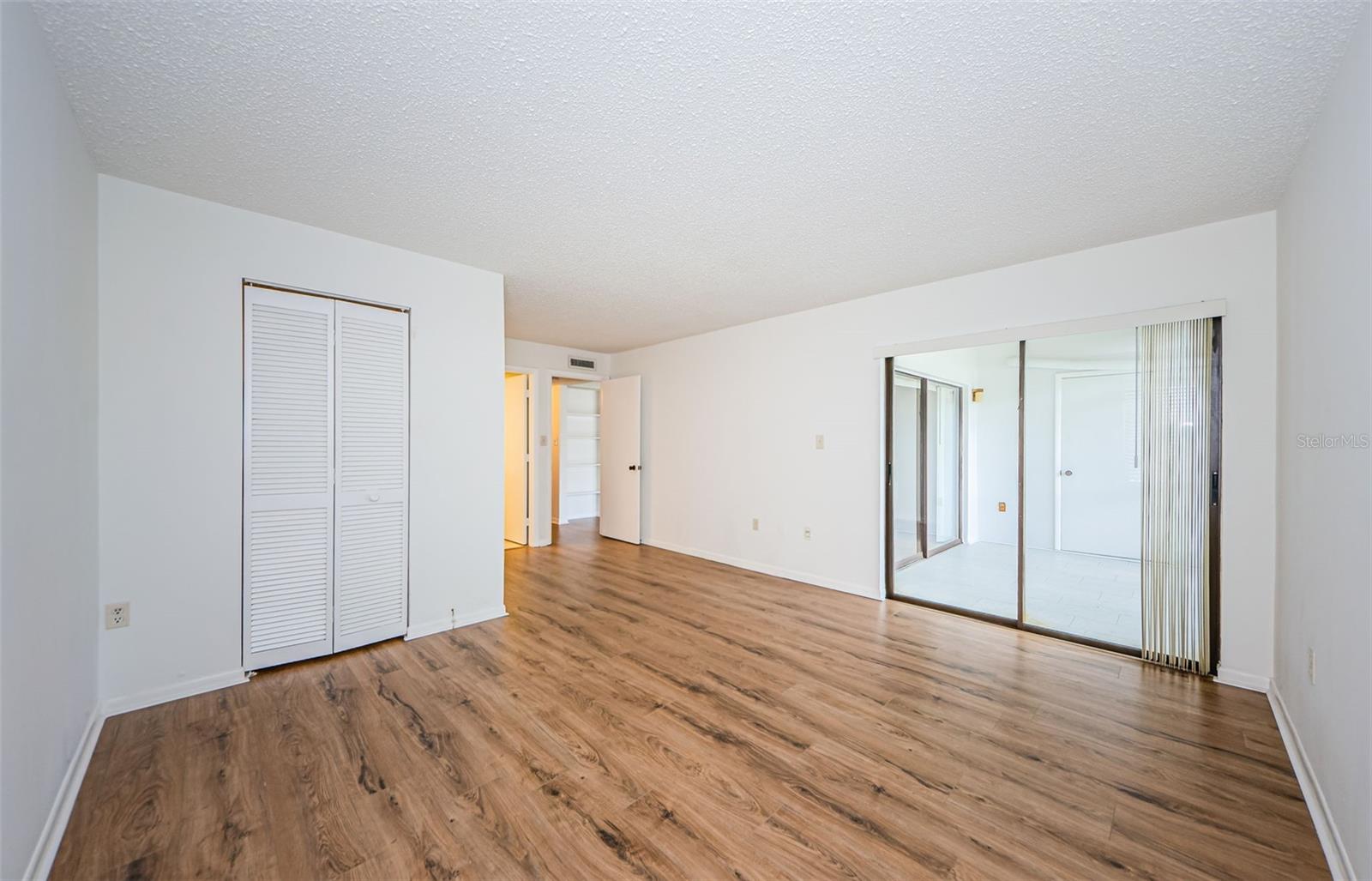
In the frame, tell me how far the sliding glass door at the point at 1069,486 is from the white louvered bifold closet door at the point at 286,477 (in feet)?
13.3

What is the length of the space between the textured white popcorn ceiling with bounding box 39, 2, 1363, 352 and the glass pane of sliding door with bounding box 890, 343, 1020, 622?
1.15 metres

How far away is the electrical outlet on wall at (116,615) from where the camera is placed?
2418 millimetres

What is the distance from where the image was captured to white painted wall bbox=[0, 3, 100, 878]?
53.8 inches

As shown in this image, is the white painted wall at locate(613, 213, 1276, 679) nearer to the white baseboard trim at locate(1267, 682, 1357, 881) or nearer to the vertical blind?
the vertical blind

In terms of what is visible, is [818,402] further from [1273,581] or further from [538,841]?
[538,841]

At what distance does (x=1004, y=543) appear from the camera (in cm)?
398

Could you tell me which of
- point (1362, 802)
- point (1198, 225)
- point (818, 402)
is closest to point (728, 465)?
point (818, 402)

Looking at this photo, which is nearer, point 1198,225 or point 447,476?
point 1198,225

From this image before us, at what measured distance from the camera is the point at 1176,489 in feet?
9.96

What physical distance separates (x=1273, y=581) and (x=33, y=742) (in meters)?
5.17

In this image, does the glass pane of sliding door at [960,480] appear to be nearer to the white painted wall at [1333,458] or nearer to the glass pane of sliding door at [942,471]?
the glass pane of sliding door at [942,471]

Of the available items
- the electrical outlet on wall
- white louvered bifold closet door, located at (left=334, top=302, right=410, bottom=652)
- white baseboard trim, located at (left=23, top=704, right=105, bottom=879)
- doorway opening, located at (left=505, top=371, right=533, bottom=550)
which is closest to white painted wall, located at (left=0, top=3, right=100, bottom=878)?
white baseboard trim, located at (left=23, top=704, right=105, bottom=879)

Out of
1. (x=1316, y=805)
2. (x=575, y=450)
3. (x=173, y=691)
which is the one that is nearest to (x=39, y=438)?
(x=173, y=691)

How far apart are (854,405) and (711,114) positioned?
300 cm
